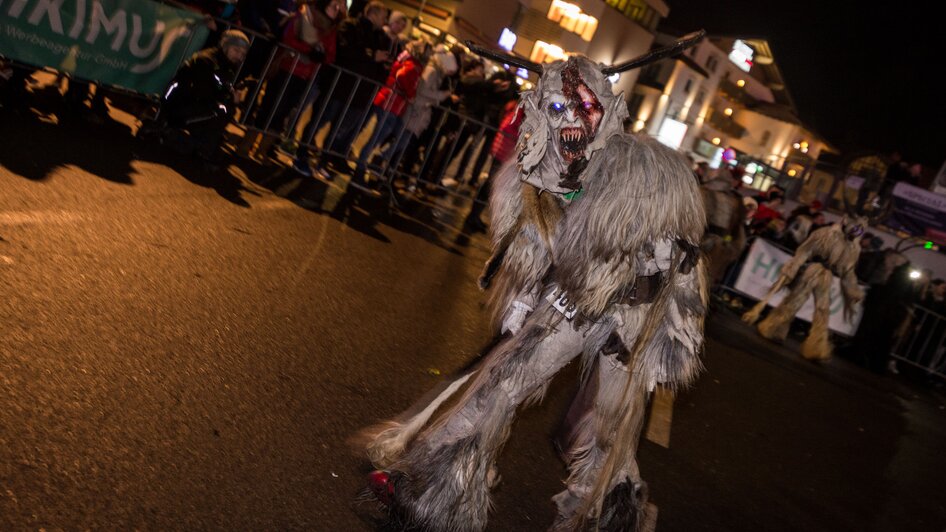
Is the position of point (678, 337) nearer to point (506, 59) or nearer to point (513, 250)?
point (513, 250)

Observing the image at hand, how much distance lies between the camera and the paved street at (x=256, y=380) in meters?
3.07

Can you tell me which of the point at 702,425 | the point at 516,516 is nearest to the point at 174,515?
the point at 516,516

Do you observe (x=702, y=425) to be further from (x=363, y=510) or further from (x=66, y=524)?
(x=66, y=524)

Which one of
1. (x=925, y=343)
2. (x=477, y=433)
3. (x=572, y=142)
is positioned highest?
(x=925, y=343)

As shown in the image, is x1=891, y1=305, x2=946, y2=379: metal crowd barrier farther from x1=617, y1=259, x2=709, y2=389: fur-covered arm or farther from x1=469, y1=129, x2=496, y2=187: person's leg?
x1=617, y1=259, x2=709, y2=389: fur-covered arm

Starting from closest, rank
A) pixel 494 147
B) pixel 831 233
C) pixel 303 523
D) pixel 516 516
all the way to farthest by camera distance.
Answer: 1. pixel 303 523
2. pixel 516 516
3. pixel 831 233
4. pixel 494 147

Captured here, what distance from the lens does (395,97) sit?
10.7 metres

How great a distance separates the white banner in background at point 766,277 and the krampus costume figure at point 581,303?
10.6m

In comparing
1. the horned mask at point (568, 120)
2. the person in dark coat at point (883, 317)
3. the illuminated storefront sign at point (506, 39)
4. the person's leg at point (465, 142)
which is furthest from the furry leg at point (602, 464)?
the illuminated storefront sign at point (506, 39)

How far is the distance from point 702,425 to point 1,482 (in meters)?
5.19

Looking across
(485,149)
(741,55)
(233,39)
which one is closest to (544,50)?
(741,55)

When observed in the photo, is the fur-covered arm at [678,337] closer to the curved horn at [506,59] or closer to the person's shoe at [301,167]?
the curved horn at [506,59]

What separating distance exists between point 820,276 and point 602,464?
8.80 m

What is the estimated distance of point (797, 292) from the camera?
11344mm
